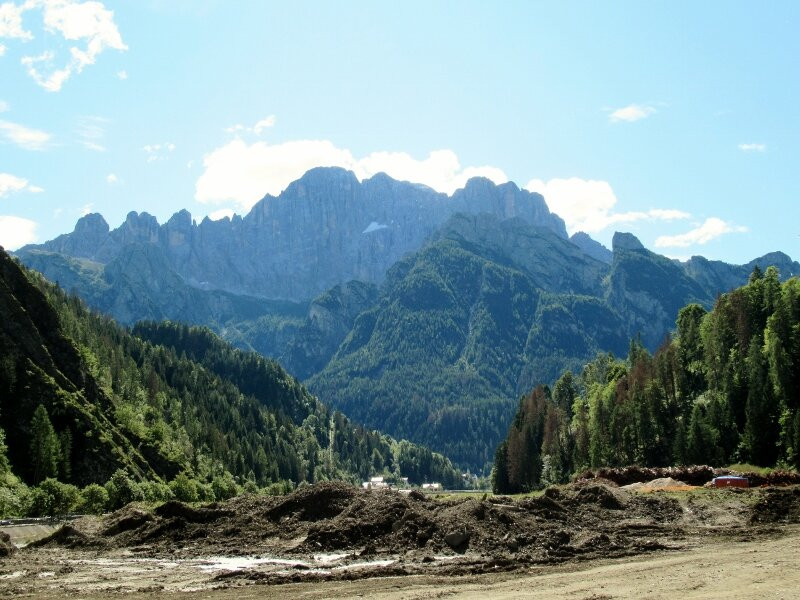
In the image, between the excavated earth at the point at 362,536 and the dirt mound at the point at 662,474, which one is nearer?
the excavated earth at the point at 362,536

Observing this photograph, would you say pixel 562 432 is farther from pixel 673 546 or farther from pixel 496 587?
pixel 496 587

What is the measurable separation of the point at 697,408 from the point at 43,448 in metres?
83.8

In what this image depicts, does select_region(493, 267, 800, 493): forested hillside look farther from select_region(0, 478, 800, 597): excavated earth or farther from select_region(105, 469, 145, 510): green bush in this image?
select_region(105, 469, 145, 510): green bush

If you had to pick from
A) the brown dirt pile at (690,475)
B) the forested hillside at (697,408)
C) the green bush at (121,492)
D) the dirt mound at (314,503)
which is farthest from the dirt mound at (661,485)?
the green bush at (121,492)

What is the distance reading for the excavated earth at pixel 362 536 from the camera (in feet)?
124

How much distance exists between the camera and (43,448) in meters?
93.1

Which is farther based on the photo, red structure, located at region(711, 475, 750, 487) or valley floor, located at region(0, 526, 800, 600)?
red structure, located at region(711, 475, 750, 487)

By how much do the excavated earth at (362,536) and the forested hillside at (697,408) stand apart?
38.6 m

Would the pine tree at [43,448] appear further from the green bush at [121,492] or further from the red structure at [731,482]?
the red structure at [731,482]

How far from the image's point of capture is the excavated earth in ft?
124

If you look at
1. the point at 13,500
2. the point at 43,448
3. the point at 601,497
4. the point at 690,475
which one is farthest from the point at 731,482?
the point at 43,448

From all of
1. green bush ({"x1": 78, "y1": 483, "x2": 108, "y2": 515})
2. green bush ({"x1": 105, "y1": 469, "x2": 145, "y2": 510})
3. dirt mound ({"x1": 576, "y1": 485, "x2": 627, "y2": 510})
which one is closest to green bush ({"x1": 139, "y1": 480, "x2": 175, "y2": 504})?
green bush ({"x1": 105, "y1": 469, "x2": 145, "y2": 510})

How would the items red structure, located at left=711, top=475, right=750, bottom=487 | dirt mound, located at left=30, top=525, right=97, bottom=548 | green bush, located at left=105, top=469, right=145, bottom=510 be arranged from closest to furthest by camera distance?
dirt mound, located at left=30, top=525, right=97, bottom=548, red structure, located at left=711, top=475, right=750, bottom=487, green bush, located at left=105, top=469, right=145, bottom=510

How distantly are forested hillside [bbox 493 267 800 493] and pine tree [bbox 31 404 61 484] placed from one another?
76.8 meters
